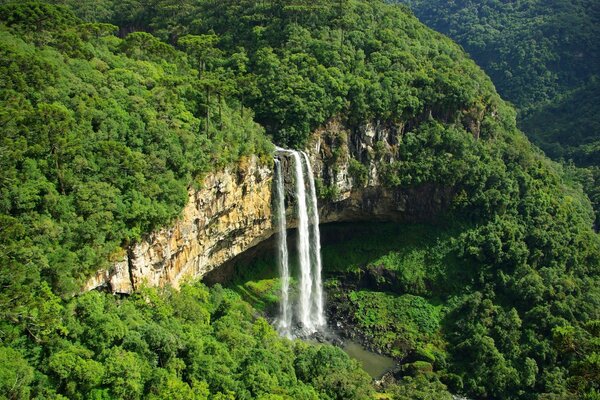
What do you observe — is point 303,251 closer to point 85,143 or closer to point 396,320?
point 396,320

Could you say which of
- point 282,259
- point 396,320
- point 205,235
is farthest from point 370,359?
point 205,235

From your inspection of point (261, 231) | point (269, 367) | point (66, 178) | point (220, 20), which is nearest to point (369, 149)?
point (261, 231)

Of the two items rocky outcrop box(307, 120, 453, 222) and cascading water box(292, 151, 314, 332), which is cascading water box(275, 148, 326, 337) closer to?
cascading water box(292, 151, 314, 332)

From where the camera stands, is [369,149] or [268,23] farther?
[268,23]

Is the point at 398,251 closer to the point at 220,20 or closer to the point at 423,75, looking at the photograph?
the point at 423,75

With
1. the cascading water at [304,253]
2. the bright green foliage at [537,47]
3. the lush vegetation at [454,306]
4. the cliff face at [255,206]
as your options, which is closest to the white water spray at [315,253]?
the cascading water at [304,253]

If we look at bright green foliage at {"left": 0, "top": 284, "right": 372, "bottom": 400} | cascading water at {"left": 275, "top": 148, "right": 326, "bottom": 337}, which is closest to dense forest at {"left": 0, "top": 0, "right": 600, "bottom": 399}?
bright green foliage at {"left": 0, "top": 284, "right": 372, "bottom": 400}
